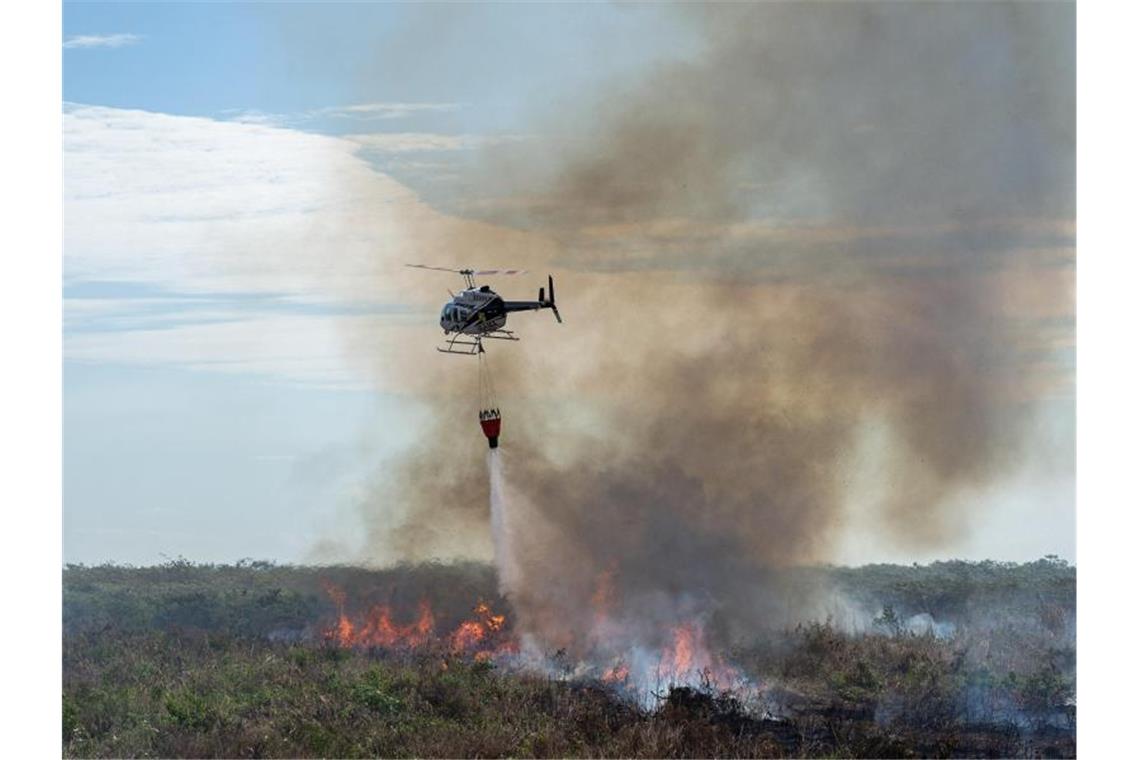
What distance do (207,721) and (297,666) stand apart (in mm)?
6223

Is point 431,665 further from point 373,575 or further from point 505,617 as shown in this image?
point 373,575

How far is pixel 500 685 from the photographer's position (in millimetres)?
60531

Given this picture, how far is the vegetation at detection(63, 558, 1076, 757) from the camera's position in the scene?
186 ft

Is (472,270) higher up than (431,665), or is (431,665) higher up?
(472,270)

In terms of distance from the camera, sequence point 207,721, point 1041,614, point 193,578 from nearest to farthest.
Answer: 1. point 207,721
2. point 1041,614
3. point 193,578

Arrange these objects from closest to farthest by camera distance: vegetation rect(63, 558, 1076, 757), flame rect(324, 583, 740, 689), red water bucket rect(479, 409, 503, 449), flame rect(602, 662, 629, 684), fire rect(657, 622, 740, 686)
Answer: vegetation rect(63, 558, 1076, 757) → flame rect(602, 662, 629, 684) → fire rect(657, 622, 740, 686) → flame rect(324, 583, 740, 689) → red water bucket rect(479, 409, 503, 449)

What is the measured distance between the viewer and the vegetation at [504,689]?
56625mm

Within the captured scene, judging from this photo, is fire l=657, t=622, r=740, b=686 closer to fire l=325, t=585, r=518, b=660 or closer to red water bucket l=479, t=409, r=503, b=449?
fire l=325, t=585, r=518, b=660

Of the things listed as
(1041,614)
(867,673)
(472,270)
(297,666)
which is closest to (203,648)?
(297,666)

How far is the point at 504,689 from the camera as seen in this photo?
60.1m

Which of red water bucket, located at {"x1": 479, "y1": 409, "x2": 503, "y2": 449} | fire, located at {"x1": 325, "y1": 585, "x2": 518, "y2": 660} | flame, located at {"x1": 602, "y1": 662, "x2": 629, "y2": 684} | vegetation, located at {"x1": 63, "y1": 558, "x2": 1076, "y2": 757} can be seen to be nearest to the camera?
vegetation, located at {"x1": 63, "y1": 558, "x2": 1076, "y2": 757}

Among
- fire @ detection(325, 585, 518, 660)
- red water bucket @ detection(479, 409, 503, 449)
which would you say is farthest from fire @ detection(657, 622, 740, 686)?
red water bucket @ detection(479, 409, 503, 449)

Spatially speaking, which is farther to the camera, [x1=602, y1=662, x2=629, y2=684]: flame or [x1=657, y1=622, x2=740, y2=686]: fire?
[x1=657, y1=622, x2=740, y2=686]: fire

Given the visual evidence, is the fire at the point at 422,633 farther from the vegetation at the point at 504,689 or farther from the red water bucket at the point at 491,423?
the red water bucket at the point at 491,423
